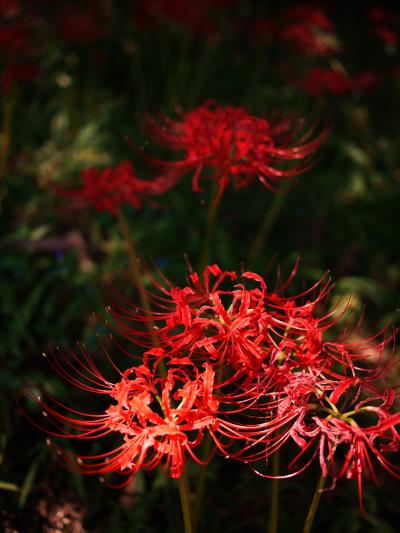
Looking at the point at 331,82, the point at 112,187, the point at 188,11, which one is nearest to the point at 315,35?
the point at 331,82

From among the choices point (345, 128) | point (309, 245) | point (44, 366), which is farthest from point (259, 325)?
point (345, 128)

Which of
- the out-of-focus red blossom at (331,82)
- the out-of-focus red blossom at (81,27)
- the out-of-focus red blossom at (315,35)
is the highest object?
the out-of-focus red blossom at (315,35)

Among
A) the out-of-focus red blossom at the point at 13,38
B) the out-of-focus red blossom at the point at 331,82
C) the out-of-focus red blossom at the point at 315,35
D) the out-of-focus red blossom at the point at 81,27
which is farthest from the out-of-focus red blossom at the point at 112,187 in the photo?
the out-of-focus red blossom at the point at 81,27

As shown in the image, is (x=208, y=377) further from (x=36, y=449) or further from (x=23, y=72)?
(x=23, y=72)

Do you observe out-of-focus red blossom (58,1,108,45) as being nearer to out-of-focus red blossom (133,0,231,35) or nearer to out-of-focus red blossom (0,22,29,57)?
out-of-focus red blossom (133,0,231,35)

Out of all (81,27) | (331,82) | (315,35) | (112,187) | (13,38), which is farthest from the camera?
(81,27)

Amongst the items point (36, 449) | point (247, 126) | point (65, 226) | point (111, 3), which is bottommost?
point (65, 226)

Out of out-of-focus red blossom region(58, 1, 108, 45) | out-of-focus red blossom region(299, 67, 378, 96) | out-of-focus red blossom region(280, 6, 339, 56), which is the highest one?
out-of-focus red blossom region(280, 6, 339, 56)

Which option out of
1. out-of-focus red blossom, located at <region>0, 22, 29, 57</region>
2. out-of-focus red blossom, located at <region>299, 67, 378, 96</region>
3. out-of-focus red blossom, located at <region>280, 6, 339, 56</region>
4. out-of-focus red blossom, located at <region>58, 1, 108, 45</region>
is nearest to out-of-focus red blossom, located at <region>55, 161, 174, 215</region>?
out-of-focus red blossom, located at <region>0, 22, 29, 57</region>

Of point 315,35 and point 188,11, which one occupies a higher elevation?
point 315,35

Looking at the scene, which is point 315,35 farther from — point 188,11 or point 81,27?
point 81,27

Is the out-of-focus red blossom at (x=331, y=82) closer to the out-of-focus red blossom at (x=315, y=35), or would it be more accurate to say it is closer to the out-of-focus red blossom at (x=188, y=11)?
the out-of-focus red blossom at (x=315, y=35)
